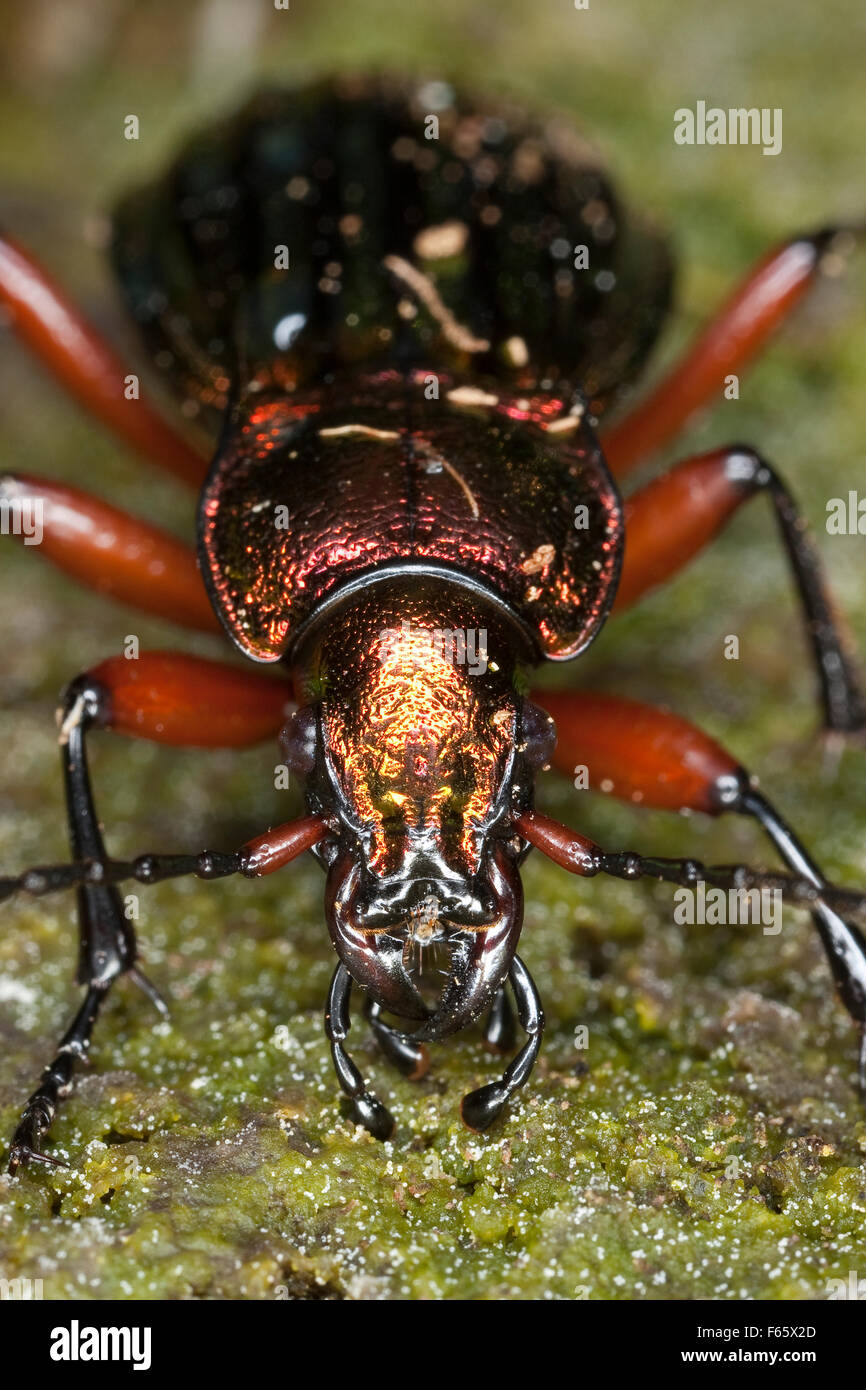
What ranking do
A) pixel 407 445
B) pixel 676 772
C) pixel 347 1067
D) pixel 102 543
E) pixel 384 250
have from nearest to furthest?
pixel 347 1067, pixel 676 772, pixel 407 445, pixel 102 543, pixel 384 250

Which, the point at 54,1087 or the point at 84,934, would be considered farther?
the point at 84,934

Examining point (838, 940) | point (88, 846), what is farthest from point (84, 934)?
point (838, 940)

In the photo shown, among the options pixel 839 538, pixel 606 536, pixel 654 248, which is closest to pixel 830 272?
pixel 654 248

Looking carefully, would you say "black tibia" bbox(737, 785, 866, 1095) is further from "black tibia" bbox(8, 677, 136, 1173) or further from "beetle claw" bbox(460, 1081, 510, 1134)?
"black tibia" bbox(8, 677, 136, 1173)

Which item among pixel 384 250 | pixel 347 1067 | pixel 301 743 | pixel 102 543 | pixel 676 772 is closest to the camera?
pixel 347 1067

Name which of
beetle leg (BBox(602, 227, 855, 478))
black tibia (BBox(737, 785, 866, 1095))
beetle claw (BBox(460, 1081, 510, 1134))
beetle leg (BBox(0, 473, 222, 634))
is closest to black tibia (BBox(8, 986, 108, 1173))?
beetle claw (BBox(460, 1081, 510, 1134))

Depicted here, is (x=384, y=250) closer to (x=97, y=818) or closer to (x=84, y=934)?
(x=97, y=818)
